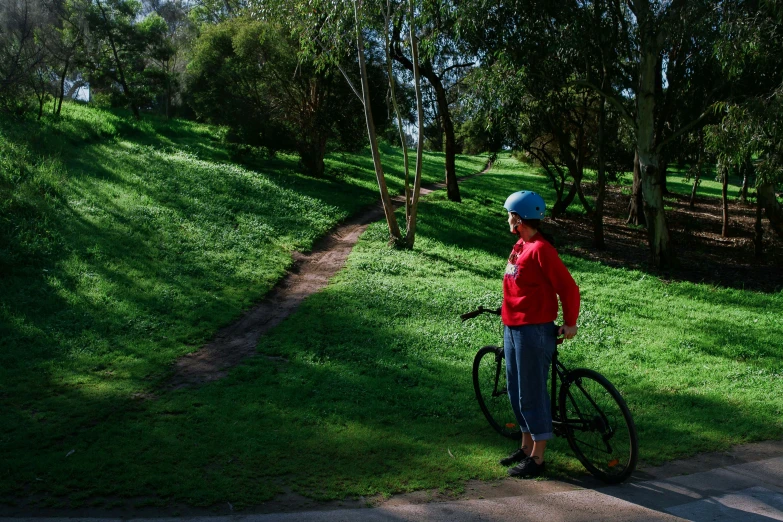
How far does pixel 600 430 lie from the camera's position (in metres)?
4.70

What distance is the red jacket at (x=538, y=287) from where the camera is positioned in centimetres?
455

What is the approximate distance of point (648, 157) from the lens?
49.7 ft

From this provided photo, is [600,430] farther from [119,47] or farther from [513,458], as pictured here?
[119,47]

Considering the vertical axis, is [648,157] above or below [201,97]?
below

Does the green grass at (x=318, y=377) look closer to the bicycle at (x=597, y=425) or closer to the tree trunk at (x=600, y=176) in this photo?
the bicycle at (x=597, y=425)

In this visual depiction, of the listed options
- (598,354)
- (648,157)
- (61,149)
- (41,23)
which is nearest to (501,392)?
(598,354)

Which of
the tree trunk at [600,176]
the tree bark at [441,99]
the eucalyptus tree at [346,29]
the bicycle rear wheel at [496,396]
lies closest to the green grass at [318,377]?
the bicycle rear wheel at [496,396]

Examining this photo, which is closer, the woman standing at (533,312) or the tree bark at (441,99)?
the woman standing at (533,312)

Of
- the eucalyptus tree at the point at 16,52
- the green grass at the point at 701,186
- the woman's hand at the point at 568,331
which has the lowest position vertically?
the woman's hand at the point at 568,331

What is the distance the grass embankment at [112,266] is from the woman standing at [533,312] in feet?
7.95

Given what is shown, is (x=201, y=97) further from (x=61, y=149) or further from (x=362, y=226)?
(x=362, y=226)

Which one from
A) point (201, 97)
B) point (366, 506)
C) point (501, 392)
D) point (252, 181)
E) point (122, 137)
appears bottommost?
point (366, 506)

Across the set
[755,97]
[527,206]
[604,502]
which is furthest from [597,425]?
[755,97]

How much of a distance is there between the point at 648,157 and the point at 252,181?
10.8 meters
